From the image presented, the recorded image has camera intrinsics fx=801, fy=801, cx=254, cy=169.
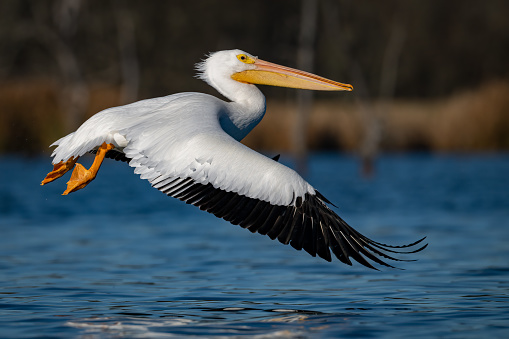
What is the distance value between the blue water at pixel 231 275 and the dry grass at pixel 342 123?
265 inches

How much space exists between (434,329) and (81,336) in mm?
2245

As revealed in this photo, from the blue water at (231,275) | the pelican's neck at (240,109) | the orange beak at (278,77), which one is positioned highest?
the orange beak at (278,77)

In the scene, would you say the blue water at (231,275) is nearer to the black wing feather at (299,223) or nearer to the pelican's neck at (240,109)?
the black wing feather at (299,223)

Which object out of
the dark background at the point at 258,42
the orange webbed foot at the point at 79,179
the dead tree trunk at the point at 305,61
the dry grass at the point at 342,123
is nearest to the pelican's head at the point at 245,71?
the orange webbed foot at the point at 79,179

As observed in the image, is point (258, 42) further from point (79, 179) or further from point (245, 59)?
point (79, 179)

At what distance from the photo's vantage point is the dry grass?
21031mm

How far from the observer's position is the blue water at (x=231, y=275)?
5309 millimetres

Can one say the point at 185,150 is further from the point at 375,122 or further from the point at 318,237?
the point at 375,122

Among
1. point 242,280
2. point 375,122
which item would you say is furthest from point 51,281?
point 375,122

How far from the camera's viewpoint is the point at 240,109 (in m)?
6.59

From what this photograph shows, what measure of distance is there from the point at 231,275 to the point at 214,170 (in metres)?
2.13

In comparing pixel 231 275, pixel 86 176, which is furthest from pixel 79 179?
pixel 231 275

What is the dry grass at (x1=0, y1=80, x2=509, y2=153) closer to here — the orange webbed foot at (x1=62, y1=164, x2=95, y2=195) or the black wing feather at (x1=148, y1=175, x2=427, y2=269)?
the orange webbed foot at (x1=62, y1=164, x2=95, y2=195)

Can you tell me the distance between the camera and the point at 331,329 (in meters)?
5.14
